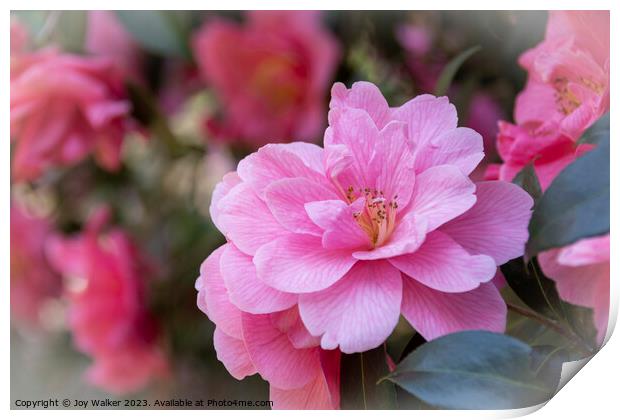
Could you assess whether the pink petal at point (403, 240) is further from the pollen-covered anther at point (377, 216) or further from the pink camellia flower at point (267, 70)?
the pink camellia flower at point (267, 70)

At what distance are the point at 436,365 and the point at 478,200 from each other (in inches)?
3.1

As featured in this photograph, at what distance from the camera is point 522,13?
0.44 m

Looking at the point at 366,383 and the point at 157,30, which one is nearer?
the point at 366,383

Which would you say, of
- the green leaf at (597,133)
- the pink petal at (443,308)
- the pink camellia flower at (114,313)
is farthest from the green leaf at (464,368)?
the pink camellia flower at (114,313)

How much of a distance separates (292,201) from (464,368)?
0.37ft

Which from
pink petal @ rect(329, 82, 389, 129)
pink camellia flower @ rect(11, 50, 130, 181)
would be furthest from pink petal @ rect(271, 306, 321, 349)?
pink camellia flower @ rect(11, 50, 130, 181)

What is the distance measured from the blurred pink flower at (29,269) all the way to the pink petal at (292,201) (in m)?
0.21

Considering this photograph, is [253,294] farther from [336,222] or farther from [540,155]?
[540,155]

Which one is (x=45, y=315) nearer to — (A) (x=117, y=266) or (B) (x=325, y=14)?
(A) (x=117, y=266)

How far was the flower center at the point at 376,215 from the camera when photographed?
362 millimetres

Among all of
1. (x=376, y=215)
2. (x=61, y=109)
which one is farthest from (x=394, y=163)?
(x=61, y=109)

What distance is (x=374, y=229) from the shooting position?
0.37 m

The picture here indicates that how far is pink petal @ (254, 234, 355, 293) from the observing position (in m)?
A: 0.34
